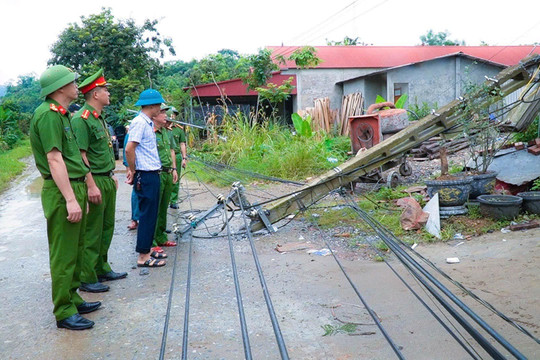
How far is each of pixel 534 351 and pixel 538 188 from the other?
A: 4.28 metres

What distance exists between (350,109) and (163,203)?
13614 millimetres

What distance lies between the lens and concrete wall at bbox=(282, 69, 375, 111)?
2131cm

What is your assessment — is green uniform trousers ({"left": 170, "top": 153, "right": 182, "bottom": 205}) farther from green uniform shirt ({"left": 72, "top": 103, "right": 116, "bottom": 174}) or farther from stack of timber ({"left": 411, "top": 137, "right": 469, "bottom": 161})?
stack of timber ({"left": 411, "top": 137, "right": 469, "bottom": 161})

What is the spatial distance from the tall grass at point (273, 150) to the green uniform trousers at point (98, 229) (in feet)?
22.7

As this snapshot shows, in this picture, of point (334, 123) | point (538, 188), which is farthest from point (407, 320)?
point (334, 123)

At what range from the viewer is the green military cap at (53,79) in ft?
13.1

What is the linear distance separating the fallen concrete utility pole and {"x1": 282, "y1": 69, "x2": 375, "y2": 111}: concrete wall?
45.9 feet

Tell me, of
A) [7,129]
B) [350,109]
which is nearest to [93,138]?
[350,109]

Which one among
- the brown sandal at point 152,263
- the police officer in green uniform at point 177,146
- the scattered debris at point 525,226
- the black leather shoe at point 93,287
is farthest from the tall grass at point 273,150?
the black leather shoe at point 93,287

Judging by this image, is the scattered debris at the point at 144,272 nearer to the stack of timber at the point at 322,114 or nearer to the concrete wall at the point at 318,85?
the stack of timber at the point at 322,114

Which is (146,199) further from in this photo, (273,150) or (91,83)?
(273,150)

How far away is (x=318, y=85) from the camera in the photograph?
848 inches

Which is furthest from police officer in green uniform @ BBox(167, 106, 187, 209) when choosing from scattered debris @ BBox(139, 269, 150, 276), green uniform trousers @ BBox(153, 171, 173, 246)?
scattered debris @ BBox(139, 269, 150, 276)

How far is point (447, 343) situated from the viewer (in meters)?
3.70
